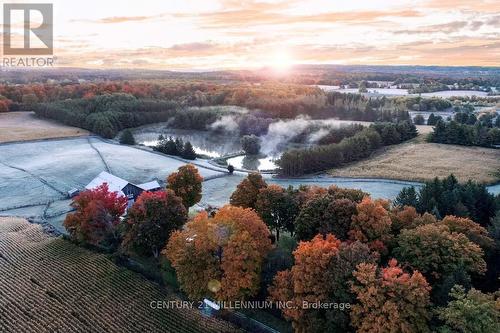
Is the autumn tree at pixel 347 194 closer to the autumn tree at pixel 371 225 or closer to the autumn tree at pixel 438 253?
the autumn tree at pixel 371 225

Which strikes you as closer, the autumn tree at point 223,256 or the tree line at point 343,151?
the autumn tree at point 223,256

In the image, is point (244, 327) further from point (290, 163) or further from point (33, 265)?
point (290, 163)

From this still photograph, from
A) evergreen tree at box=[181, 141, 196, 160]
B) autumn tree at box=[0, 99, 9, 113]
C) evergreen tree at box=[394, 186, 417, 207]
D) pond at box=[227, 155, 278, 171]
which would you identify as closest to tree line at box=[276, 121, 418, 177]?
pond at box=[227, 155, 278, 171]

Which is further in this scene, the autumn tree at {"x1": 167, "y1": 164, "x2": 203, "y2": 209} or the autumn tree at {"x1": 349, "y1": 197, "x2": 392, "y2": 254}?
the autumn tree at {"x1": 167, "y1": 164, "x2": 203, "y2": 209}

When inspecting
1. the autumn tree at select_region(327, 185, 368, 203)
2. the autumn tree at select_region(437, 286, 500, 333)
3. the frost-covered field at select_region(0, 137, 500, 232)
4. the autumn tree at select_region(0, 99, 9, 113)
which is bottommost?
the frost-covered field at select_region(0, 137, 500, 232)

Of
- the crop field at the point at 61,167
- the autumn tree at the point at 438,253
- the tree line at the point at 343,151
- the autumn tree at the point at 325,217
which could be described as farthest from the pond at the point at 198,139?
the autumn tree at the point at 438,253

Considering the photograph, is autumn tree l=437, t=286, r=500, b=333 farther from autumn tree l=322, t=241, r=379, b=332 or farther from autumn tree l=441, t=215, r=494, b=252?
autumn tree l=441, t=215, r=494, b=252

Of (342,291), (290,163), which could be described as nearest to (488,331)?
(342,291)
